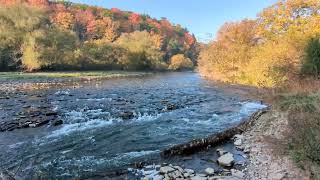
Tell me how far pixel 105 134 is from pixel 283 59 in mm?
22604

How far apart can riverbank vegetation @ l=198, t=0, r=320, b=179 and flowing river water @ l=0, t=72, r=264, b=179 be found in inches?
167

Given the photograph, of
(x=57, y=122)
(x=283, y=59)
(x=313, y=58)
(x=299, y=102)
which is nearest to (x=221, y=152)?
(x=299, y=102)

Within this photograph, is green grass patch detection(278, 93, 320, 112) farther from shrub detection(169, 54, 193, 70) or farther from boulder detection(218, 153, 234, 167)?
shrub detection(169, 54, 193, 70)

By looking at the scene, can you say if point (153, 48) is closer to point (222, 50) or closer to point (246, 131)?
point (222, 50)

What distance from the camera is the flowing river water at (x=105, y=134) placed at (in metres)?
10.5

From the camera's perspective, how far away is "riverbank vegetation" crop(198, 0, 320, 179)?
920 cm

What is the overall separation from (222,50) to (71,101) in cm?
3131

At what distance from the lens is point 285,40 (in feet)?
106

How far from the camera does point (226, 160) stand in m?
10.6

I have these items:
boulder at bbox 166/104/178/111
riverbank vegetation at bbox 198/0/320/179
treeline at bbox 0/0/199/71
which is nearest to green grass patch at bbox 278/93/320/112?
riverbank vegetation at bbox 198/0/320/179

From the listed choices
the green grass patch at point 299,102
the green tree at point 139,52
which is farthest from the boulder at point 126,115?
the green tree at point 139,52

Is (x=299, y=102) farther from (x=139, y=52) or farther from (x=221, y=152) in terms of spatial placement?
(x=139, y=52)

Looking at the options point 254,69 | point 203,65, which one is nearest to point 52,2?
point 203,65

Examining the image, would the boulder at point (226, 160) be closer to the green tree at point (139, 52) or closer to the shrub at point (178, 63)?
the green tree at point (139, 52)
